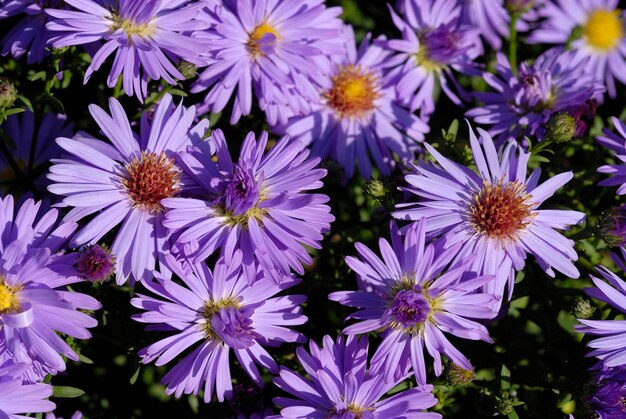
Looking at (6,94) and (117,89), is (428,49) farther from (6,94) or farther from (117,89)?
(6,94)

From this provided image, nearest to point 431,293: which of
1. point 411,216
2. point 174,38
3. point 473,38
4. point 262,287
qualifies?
point 411,216

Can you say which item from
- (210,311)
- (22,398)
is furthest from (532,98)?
(22,398)

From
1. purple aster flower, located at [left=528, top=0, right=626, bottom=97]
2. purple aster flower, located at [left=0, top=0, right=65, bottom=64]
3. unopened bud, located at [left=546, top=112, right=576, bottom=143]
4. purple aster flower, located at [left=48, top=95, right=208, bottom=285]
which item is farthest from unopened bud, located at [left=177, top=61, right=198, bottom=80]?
purple aster flower, located at [left=528, top=0, right=626, bottom=97]

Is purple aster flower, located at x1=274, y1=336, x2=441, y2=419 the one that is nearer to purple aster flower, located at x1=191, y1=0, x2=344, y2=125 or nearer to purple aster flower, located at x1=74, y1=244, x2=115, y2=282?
purple aster flower, located at x1=74, y1=244, x2=115, y2=282

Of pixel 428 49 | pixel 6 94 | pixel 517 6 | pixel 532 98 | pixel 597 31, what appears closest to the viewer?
pixel 6 94

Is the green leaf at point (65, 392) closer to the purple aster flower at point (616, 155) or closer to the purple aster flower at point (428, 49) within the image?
the purple aster flower at point (428, 49)

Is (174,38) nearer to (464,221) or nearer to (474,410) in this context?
(464,221)

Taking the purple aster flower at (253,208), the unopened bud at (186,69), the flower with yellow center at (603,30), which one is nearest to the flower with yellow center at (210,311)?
the purple aster flower at (253,208)
